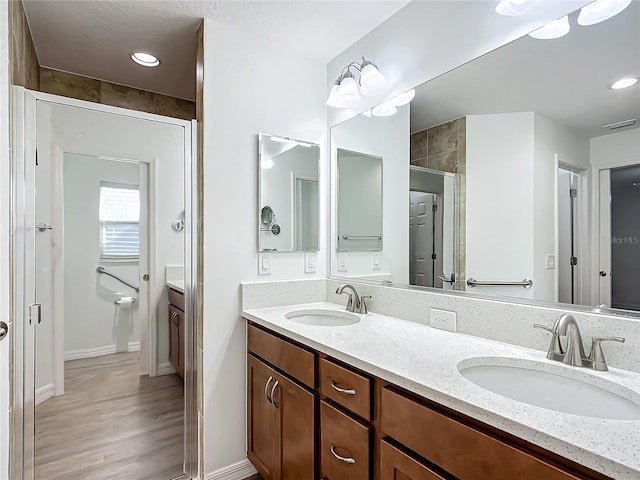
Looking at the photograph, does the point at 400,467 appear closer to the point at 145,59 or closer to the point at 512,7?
the point at 512,7

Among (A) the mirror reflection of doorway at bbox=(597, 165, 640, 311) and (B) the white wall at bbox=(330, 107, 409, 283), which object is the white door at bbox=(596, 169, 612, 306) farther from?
(B) the white wall at bbox=(330, 107, 409, 283)

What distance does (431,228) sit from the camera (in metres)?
1.70

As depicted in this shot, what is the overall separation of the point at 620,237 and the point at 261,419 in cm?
166

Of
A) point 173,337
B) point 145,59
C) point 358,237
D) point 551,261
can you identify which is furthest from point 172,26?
point 551,261

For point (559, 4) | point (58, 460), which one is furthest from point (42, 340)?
point (559, 4)

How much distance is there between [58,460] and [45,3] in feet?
7.08

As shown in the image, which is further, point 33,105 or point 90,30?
point 90,30

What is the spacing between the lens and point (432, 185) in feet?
5.51

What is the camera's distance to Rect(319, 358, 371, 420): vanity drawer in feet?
3.68

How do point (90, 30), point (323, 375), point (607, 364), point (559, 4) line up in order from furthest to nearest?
point (90, 30), point (323, 375), point (559, 4), point (607, 364)

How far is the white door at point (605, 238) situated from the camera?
112cm

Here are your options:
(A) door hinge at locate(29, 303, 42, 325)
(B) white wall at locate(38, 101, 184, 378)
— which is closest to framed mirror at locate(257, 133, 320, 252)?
(B) white wall at locate(38, 101, 184, 378)

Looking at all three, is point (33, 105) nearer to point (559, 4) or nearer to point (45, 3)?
point (45, 3)

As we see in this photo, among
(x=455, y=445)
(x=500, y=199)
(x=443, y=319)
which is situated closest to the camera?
(x=455, y=445)
